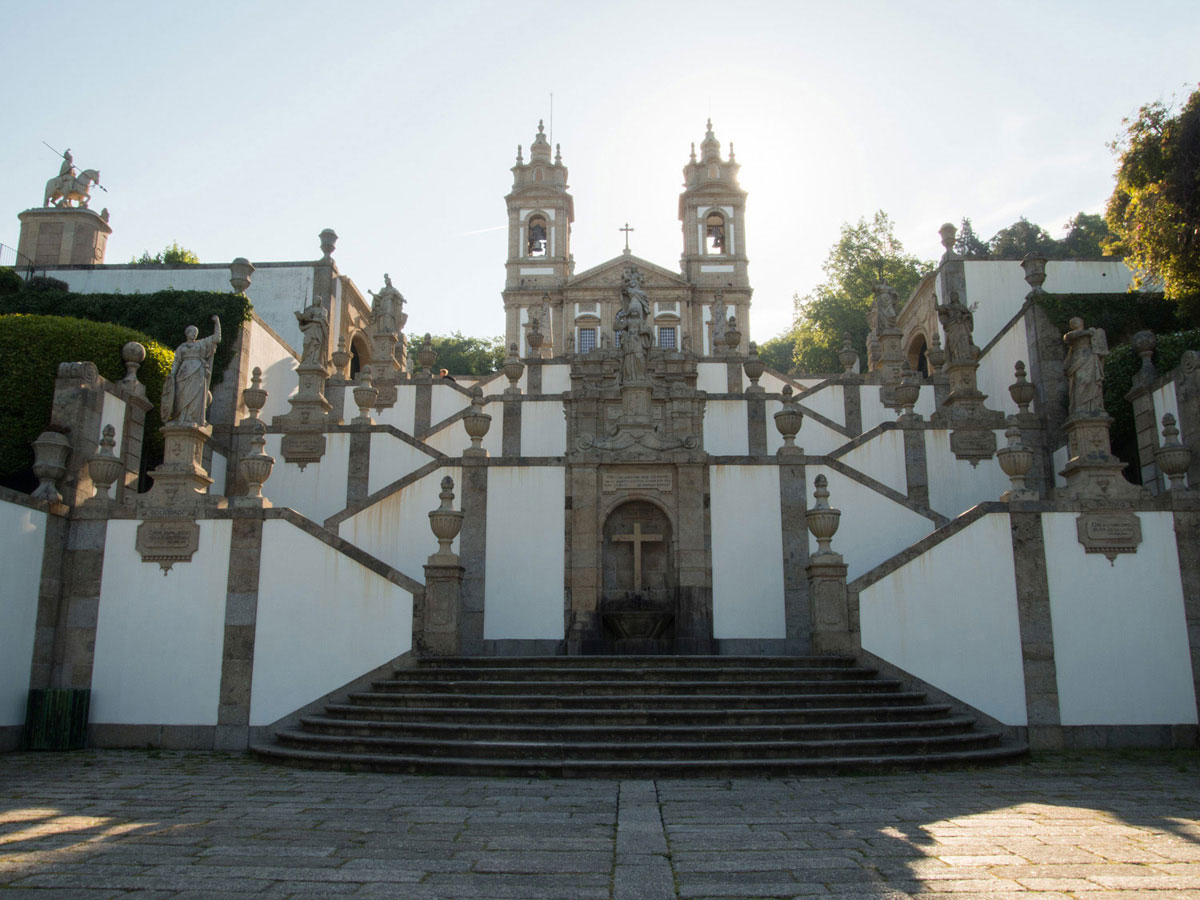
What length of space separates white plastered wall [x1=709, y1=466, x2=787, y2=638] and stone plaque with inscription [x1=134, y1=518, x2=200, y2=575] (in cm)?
819

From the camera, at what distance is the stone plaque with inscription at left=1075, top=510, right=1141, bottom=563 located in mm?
12750

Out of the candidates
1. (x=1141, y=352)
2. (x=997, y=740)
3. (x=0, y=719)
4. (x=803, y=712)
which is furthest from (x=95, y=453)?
(x=1141, y=352)

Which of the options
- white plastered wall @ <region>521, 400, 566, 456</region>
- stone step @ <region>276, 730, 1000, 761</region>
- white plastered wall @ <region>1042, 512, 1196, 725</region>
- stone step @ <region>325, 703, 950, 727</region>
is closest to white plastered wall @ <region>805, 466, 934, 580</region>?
white plastered wall @ <region>1042, 512, 1196, 725</region>

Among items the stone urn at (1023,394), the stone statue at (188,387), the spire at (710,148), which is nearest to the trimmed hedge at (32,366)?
the stone statue at (188,387)

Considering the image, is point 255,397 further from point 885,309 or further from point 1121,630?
point 885,309

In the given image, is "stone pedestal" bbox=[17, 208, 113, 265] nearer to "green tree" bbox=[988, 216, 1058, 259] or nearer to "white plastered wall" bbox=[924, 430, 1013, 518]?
"white plastered wall" bbox=[924, 430, 1013, 518]

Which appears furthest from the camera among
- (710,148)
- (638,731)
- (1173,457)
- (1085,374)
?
(710,148)

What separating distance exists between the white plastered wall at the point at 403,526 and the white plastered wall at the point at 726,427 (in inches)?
288

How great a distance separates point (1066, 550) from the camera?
42.0ft

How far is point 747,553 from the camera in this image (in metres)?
Result: 15.7

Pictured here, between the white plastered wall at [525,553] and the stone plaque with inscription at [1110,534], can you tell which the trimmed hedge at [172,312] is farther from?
the stone plaque with inscription at [1110,534]

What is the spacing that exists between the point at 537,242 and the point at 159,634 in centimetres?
4363

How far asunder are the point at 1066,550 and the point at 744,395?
9739 mm

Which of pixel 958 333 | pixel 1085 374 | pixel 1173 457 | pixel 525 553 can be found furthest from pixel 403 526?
pixel 958 333
